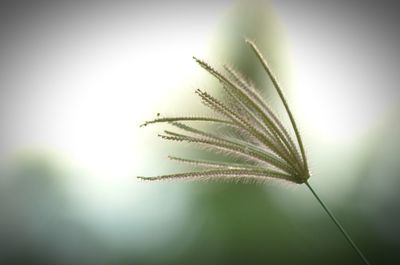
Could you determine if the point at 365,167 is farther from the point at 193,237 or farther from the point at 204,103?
the point at 204,103

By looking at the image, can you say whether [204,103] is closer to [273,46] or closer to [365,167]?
[365,167]

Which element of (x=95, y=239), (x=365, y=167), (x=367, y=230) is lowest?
(x=367, y=230)

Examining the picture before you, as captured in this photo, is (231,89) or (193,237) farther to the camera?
(193,237)

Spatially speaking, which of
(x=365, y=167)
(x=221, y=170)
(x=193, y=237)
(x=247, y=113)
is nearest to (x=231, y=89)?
(x=247, y=113)

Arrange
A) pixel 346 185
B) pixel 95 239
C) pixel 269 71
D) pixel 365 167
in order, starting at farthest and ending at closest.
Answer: pixel 95 239 < pixel 365 167 < pixel 346 185 < pixel 269 71

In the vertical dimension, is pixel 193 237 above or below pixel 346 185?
above

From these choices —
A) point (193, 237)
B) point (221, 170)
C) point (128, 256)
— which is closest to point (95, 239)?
point (128, 256)

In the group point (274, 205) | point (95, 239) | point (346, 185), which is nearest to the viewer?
point (346, 185)
